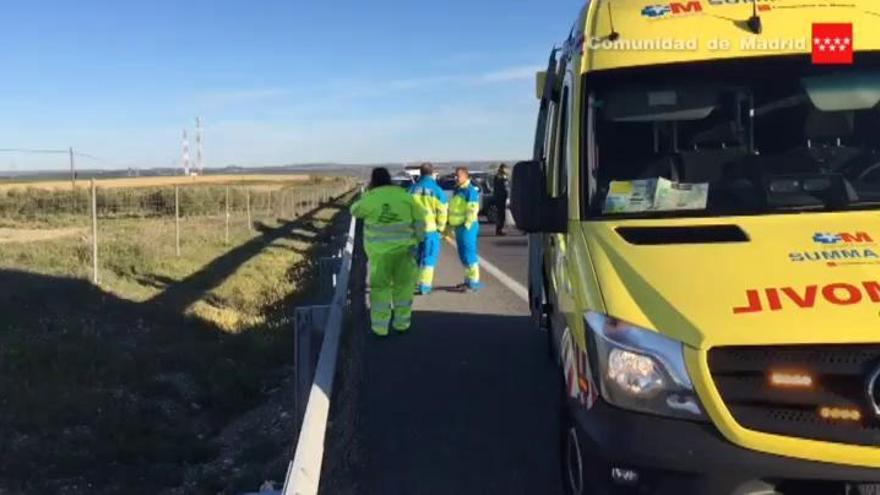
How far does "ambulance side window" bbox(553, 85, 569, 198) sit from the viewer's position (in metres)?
5.14

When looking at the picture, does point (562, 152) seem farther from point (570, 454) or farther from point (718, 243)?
point (570, 454)

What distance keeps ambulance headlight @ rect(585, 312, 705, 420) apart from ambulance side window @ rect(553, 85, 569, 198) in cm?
143

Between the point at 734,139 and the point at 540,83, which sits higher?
the point at 540,83

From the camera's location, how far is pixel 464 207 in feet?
40.3

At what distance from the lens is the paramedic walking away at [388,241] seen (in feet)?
28.4

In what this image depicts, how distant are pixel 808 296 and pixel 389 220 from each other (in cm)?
549

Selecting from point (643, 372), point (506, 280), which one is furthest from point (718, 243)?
point (506, 280)

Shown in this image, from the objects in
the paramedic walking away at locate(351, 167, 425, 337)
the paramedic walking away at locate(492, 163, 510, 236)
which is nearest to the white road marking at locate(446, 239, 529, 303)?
the paramedic walking away at locate(351, 167, 425, 337)

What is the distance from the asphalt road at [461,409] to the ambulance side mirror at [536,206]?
4.69 feet

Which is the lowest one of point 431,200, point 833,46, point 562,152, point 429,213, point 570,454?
point 570,454

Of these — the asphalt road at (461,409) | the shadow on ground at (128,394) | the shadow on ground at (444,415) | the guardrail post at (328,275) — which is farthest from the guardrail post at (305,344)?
the guardrail post at (328,275)

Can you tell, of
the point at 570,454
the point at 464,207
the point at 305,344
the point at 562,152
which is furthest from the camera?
the point at 464,207

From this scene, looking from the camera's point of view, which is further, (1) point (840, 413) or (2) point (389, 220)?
(2) point (389, 220)

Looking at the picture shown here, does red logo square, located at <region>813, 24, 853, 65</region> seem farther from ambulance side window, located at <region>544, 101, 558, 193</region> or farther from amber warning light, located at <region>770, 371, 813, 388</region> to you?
amber warning light, located at <region>770, 371, 813, 388</region>
